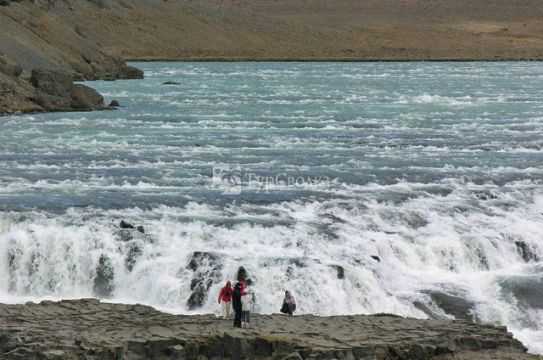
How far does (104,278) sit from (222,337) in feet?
31.9

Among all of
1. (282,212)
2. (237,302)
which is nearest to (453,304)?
(282,212)

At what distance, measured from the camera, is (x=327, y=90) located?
293ft

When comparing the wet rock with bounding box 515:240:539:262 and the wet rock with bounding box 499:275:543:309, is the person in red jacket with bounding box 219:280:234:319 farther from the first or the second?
the wet rock with bounding box 515:240:539:262

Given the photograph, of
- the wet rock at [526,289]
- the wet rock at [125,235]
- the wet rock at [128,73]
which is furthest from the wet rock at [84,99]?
the wet rock at [526,289]

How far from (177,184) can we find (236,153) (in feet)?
28.1

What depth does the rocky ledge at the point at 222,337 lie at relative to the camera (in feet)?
70.6

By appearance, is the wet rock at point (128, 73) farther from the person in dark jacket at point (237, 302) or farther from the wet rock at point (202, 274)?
the person in dark jacket at point (237, 302)

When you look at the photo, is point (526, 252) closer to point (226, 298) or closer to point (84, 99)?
point (226, 298)

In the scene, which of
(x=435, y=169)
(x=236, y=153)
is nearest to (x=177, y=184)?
(x=236, y=153)

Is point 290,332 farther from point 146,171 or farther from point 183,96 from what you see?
point 183,96

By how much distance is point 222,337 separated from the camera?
22.2 meters

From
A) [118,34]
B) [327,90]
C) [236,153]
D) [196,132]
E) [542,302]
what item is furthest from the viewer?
[118,34]

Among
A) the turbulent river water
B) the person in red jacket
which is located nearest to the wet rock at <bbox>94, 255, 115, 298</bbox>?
the turbulent river water

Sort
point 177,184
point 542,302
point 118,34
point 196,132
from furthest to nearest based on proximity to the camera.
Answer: point 118,34, point 196,132, point 177,184, point 542,302
